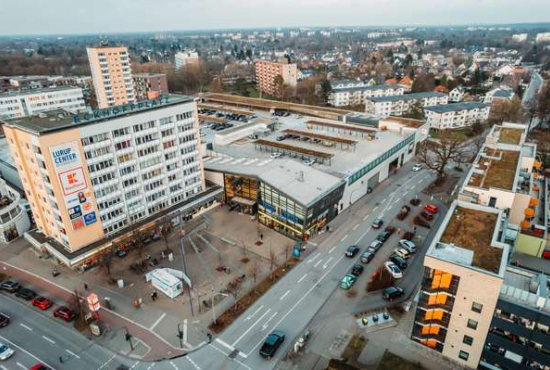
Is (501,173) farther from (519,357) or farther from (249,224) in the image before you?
(249,224)

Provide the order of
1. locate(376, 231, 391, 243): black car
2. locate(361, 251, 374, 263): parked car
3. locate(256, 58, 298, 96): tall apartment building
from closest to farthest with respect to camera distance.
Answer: locate(361, 251, 374, 263): parked car → locate(376, 231, 391, 243): black car → locate(256, 58, 298, 96): tall apartment building

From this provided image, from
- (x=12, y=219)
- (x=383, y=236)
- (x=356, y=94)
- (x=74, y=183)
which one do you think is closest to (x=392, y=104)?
(x=356, y=94)

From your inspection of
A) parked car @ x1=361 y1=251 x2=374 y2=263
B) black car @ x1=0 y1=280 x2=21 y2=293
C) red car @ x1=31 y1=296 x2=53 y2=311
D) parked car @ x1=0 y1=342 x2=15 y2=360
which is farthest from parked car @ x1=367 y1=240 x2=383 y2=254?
black car @ x1=0 y1=280 x2=21 y2=293

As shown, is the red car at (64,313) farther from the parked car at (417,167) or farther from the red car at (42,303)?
the parked car at (417,167)

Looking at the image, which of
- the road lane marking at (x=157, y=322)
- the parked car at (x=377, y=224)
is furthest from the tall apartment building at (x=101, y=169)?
the parked car at (x=377, y=224)

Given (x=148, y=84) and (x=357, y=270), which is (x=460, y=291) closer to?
(x=357, y=270)

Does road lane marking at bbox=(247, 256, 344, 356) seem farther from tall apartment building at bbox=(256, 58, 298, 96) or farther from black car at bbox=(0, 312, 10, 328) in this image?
tall apartment building at bbox=(256, 58, 298, 96)
